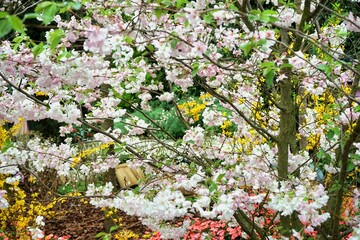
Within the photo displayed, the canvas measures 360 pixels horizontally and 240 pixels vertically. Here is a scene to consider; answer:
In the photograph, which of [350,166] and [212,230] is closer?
[350,166]

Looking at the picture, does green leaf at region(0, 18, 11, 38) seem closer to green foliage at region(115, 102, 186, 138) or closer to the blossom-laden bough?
the blossom-laden bough

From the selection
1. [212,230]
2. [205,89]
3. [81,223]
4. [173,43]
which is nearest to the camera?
[173,43]

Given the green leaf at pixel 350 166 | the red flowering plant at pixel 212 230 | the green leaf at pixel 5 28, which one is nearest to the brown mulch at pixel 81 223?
the red flowering plant at pixel 212 230

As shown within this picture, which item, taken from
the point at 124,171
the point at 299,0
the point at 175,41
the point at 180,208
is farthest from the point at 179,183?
the point at 124,171

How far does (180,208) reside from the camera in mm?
→ 2443

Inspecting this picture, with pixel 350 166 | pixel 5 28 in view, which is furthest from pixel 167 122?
pixel 5 28

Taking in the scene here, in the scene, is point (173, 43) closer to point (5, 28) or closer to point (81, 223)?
point (5, 28)

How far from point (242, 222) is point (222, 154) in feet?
1.54

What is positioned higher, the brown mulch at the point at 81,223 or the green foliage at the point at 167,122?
the green foliage at the point at 167,122

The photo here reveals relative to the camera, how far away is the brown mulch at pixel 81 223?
6.05 m

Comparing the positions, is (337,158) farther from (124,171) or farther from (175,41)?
(124,171)

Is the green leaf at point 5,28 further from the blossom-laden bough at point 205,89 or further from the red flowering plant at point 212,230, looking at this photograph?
the red flowering plant at point 212,230

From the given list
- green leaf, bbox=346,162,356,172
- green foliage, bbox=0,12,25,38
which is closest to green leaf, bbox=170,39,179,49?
green foliage, bbox=0,12,25,38

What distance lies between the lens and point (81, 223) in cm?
640
